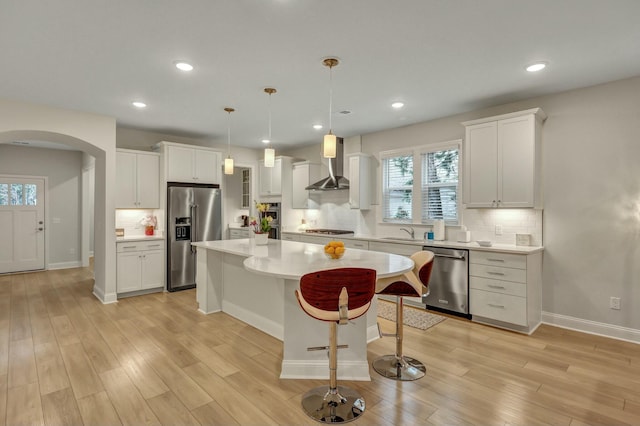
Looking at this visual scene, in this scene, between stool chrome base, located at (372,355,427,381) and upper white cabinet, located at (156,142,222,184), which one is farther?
upper white cabinet, located at (156,142,222,184)

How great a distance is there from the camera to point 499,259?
3801 mm

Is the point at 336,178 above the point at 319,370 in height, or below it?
above

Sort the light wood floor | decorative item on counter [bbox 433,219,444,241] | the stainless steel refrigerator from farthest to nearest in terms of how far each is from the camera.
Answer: the stainless steel refrigerator < decorative item on counter [bbox 433,219,444,241] < the light wood floor

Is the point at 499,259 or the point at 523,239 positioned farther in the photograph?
the point at 523,239

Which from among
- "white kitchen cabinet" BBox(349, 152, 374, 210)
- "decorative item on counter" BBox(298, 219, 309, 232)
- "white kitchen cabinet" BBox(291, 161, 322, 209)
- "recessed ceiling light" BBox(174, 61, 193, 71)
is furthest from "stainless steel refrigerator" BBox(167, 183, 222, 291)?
"recessed ceiling light" BBox(174, 61, 193, 71)

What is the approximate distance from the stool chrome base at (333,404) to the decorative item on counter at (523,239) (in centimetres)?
292

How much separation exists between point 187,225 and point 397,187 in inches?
145

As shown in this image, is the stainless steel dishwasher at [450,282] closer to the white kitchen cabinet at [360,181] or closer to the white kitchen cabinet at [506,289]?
the white kitchen cabinet at [506,289]

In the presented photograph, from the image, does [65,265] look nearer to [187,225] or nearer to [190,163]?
[187,225]

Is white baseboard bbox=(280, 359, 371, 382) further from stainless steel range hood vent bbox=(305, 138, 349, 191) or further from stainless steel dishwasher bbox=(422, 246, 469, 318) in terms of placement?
stainless steel range hood vent bbox=(305, 138, 349, 191)

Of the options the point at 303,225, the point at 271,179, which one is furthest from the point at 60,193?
the point at 303,225

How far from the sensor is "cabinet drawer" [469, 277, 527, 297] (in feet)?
12.0

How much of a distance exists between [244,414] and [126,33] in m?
2.95

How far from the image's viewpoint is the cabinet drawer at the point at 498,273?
366cm
